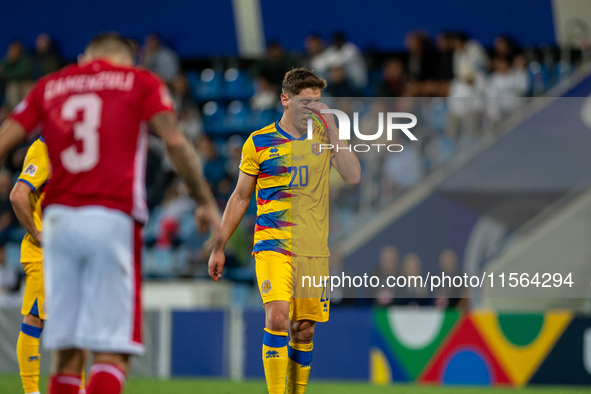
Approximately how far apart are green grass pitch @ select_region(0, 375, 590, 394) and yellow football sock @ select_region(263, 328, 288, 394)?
2.91 meters

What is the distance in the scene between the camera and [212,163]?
12523mm

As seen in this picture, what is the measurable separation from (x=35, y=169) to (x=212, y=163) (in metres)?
7.12

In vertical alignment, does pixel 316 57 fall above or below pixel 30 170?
above

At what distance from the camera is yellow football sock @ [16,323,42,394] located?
578cm

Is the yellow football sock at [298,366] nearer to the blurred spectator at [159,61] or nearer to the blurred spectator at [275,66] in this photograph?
the blurred spectator at [275,66]

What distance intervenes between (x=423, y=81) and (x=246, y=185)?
754cm

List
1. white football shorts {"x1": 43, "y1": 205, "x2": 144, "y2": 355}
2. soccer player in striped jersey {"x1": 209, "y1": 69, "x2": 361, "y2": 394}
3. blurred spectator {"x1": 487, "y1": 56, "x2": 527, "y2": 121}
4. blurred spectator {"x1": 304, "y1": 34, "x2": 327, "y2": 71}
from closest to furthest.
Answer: white football shorts {"x1": 43, "y1": 205, "x2": 144, "y2": 355} < soccer player in striped jersey {"x1": 209, "y1": 69, "x2": 361, "y2": 394} < blurred spectator {"x1": 487, "y1": 56, "x2": 527, "y2": 121} < blurred spectator {"x1": 304, "y1": 34, "x2": 327, "y2": 71}

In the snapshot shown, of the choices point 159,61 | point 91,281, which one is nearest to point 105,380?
point 91,281

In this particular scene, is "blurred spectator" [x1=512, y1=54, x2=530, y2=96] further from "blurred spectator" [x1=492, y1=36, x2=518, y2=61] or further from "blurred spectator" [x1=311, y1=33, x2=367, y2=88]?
"blurred spectator" [x1=311, y1=33, x2=367, y2=88]

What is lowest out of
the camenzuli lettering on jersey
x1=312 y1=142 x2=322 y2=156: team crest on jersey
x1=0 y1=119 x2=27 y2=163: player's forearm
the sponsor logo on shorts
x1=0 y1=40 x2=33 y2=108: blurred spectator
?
the sponsor logo on shorts

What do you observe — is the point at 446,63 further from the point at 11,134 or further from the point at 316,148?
the point at 11,134

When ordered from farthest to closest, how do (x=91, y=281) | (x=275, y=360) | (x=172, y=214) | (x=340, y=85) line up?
(x=172, y=214) → (x=340, y=85) → (x=275, y=360) → (x=91, y=281)

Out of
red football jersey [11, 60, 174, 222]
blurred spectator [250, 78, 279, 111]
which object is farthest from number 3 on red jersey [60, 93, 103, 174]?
blurred spectator [250, 78, 279, 111]

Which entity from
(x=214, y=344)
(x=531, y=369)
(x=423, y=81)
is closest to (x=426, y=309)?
(x=531, y=369)
